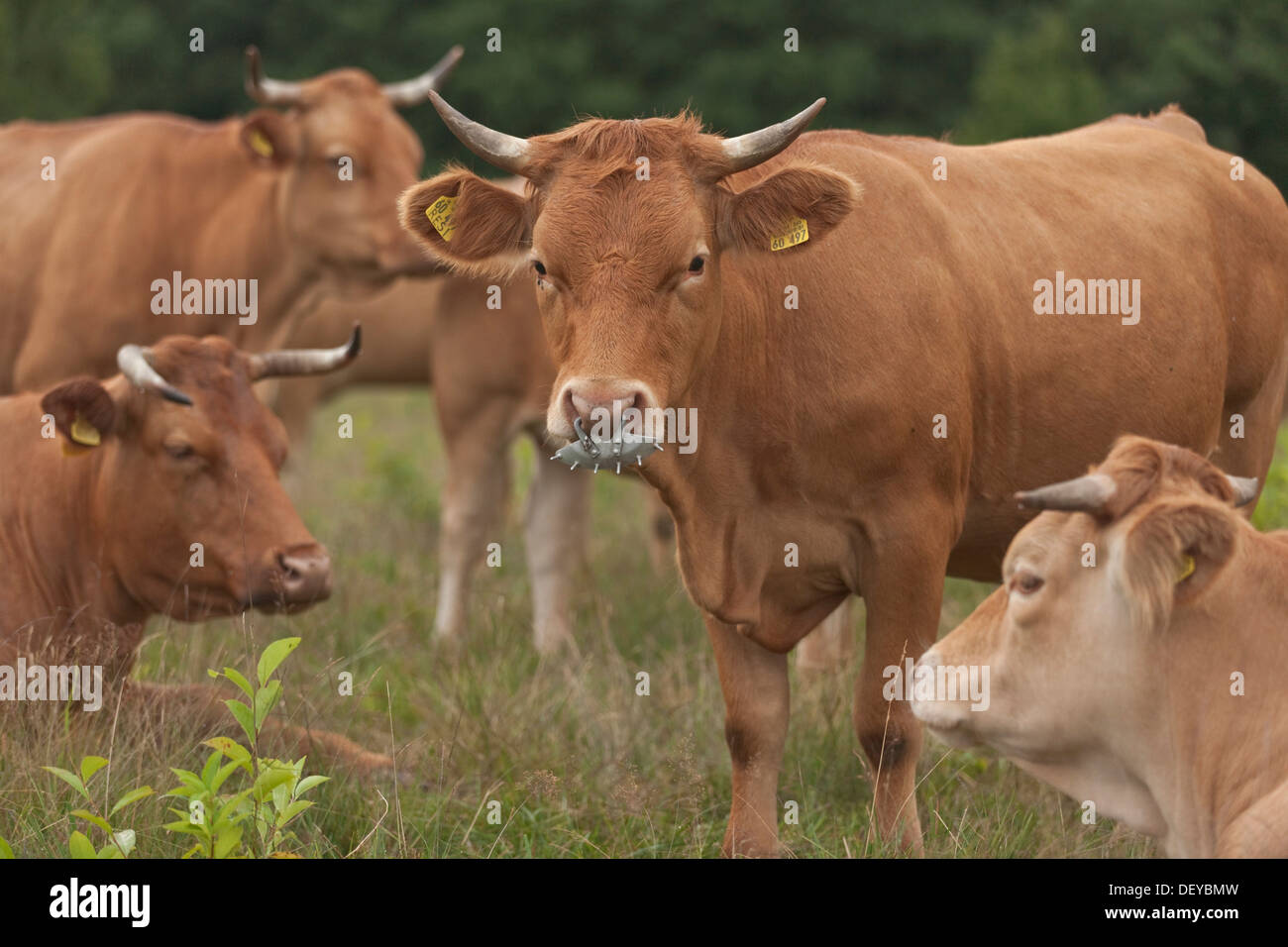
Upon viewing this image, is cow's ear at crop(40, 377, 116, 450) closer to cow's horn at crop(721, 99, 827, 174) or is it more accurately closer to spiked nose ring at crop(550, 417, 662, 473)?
spiked nose ring at crop(550, 417, 662, 473)

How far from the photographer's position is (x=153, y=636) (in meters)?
5.71

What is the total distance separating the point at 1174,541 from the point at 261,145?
6404 mm

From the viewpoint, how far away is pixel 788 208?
14.5 feet

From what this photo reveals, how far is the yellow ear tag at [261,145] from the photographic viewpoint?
862cm

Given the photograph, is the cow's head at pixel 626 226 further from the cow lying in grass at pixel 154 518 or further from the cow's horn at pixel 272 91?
the cow's horn at pixel 272 91

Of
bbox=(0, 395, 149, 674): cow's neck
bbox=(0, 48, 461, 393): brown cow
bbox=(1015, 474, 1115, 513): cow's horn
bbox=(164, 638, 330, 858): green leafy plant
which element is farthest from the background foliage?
bbox=(164, 638, 330, 858): green leafy plant

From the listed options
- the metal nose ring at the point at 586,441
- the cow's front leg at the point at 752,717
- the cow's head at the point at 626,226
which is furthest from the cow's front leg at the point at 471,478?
the metal nose ring at the point at 586,441

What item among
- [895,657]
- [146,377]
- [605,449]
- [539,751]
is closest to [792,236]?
[605,449]

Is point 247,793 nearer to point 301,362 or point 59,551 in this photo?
point 59,551

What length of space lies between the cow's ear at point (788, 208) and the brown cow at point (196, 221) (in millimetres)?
4420

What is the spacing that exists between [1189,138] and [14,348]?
5.71 metres
